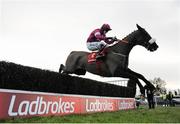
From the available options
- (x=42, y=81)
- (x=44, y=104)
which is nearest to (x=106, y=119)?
(x=44, y=104)

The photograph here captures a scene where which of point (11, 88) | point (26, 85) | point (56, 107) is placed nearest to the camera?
point (11, 88)

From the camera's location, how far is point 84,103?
11766 mm

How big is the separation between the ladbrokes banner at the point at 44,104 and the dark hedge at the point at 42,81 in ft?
0.66

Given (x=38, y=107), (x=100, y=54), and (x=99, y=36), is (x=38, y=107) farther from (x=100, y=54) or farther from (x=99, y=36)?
(x=99, y=36)

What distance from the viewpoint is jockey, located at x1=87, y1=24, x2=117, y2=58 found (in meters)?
10.4

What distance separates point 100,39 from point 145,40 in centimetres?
155

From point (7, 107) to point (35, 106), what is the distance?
1.21 m

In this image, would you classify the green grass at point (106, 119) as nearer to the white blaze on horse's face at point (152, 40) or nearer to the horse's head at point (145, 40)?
the horse's head at point (145, 40)

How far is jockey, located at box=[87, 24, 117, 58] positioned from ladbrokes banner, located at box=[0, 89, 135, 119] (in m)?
1.90

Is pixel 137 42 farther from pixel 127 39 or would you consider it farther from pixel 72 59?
pixel 72 59

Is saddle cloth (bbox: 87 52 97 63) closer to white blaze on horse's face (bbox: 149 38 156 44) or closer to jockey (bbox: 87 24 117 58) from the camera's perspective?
jockey (bbox: 87 24 117 58)

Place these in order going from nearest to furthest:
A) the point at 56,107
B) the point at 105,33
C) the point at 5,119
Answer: the point at 5,119 → the point at 56,107 → the point at 105,33

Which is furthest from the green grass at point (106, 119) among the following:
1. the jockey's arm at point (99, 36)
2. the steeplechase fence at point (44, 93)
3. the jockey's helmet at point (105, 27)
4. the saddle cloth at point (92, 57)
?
the jockey's helmet at point (105, 27)

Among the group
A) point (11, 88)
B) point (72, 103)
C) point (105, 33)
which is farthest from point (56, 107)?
point (105, 33)
